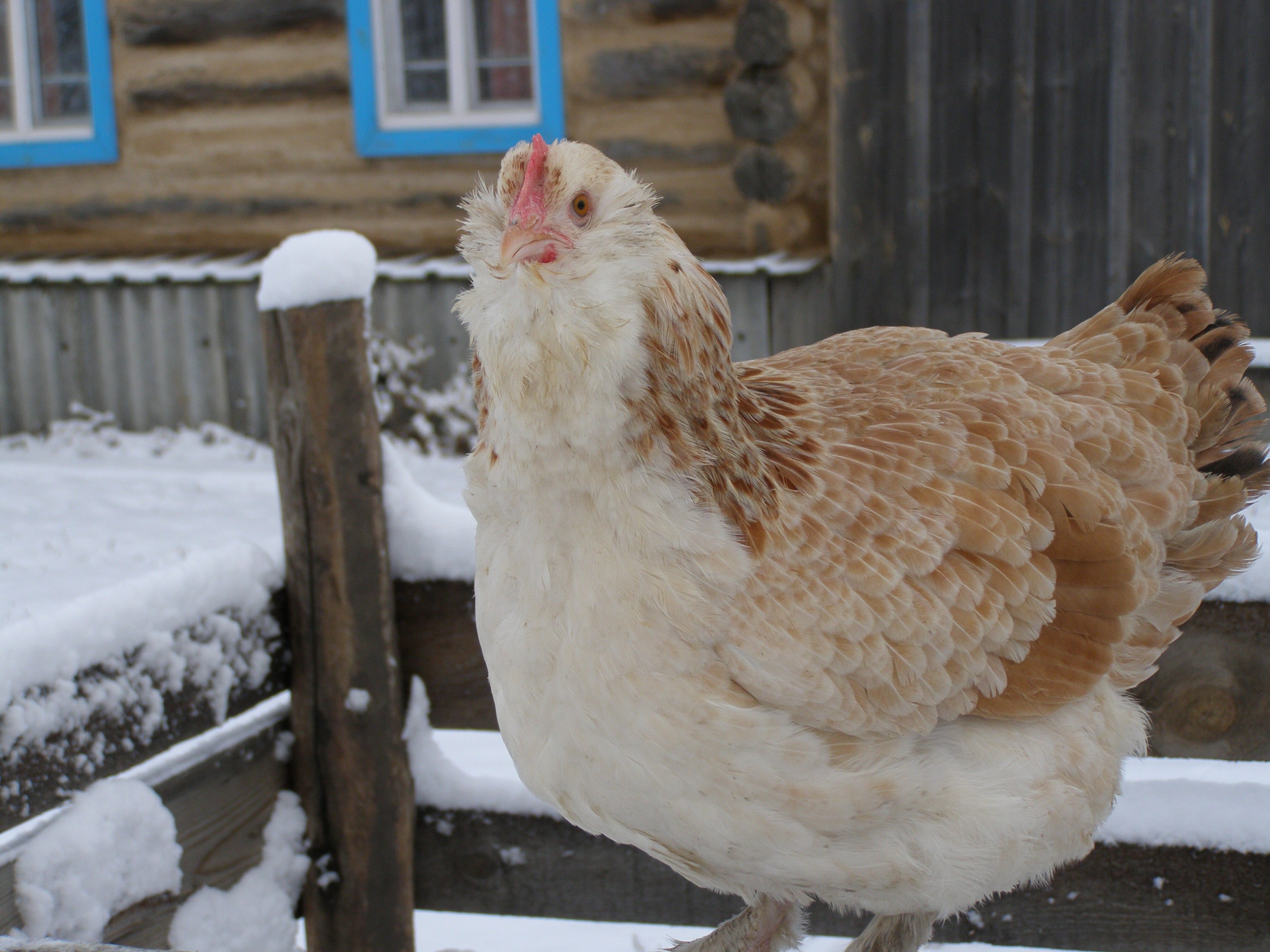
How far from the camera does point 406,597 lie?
2.39 m

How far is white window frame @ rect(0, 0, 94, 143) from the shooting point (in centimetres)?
711

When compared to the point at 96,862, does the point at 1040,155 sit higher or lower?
higher

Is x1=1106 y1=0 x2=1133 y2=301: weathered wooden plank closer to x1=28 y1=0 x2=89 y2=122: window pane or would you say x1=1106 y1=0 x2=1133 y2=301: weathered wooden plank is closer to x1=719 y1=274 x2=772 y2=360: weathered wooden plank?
x1=719 y1=274 x2=772 y2=360: weathered wooden plank

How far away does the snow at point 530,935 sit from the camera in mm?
3021

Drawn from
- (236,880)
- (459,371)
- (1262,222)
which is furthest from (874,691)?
(459,371)

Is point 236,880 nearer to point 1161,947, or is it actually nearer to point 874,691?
point 874,691

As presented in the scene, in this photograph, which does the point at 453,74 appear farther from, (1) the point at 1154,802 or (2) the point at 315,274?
(1) the point at 1154,802

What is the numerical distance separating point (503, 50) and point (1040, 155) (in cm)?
314

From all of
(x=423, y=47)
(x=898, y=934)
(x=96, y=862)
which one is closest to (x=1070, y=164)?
(x=423, y=47)

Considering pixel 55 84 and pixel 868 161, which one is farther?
pixel 55 84

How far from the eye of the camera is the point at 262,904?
2.26 m

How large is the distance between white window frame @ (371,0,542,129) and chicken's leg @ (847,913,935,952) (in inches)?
215

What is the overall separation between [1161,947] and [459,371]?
5.07 m

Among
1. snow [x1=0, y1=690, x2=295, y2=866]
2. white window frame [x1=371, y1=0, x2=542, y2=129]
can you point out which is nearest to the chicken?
snow [x1=0, y1=690, x2=295, y2=866]
